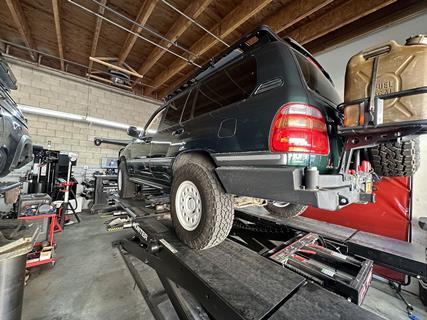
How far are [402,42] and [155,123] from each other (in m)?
4.50

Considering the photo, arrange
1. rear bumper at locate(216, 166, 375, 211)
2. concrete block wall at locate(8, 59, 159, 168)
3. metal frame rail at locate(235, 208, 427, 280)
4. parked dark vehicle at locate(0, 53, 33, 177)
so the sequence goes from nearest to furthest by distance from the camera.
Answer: rear bumper at locate(216, 166, 375, 211)
metal frame rail at locate(235, 208, 427, 280)
parked dark vehicle at locate(0, 53, 33, 177)
concrete block wall at locate(8, 59, 159, 168)

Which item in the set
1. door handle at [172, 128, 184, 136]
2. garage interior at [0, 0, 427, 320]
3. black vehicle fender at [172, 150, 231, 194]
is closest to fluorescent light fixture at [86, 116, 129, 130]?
garage interior at [0, 0, 427, 320]

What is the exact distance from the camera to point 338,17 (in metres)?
3.09

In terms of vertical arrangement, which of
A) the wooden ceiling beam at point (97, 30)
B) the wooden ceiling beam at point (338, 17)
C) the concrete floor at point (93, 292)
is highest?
the wooden ceiling beam at point (97, 30)

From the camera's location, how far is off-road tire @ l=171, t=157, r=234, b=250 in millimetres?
1274

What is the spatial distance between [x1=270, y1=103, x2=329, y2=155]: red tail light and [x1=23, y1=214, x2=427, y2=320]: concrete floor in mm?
1929

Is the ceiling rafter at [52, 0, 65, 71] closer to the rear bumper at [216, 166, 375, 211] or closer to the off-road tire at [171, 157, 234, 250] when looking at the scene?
the off-road tire at [171, 157, 234, 250]

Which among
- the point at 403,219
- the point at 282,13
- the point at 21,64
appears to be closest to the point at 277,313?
the point at 403,219

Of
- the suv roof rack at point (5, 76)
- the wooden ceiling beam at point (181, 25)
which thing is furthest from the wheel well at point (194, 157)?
the wooden ceiling beam at point (181, 25)

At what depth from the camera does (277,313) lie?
0.80 meters

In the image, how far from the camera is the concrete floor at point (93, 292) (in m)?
1.72

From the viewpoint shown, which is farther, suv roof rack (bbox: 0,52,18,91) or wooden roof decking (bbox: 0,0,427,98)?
wooden roof decking (bbox: 0,0,427,98)

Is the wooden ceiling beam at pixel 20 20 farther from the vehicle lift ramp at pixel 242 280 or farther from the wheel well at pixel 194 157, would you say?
the vehicle lift ramp at pixel 242 280

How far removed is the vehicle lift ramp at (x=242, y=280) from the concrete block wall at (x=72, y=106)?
585cm
